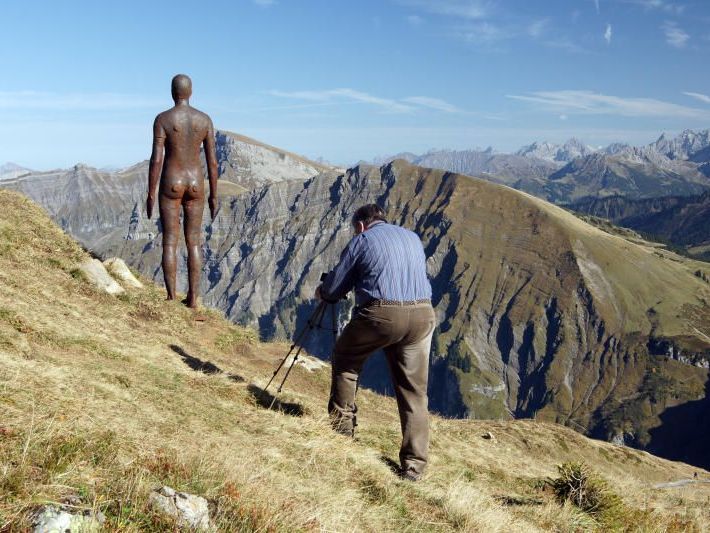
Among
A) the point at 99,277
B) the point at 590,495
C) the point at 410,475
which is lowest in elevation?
the point at 590,495

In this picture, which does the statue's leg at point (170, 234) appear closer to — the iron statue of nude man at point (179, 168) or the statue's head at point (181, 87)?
the iron statue of nude man at point (179, 168)

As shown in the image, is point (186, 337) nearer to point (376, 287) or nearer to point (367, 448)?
point (367, 448)

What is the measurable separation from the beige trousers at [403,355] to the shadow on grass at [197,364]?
438 cm

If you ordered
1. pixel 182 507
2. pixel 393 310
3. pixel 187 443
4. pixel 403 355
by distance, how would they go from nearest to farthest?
pixel 182 507, pixel 187 443, pixel 393 310, pixel 403 355

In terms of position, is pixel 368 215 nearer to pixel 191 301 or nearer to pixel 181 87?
pixel 181 87

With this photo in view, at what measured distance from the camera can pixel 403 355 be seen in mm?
8031

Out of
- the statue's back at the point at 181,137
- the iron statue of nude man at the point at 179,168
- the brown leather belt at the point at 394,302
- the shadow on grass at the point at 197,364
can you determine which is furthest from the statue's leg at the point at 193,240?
the brown leather belt at the point at 394,302

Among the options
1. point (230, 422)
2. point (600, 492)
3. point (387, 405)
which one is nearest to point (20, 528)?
point (230, 422)

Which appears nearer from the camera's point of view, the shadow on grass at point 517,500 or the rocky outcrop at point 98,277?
the shadow on grass at point 517,500

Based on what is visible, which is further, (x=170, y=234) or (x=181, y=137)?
(x=170, y=234)

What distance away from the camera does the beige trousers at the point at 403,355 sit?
306 inches

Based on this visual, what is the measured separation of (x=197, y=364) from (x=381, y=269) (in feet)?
23.5

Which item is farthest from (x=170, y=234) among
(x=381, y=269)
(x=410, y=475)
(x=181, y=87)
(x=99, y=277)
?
(x=410, y=475)

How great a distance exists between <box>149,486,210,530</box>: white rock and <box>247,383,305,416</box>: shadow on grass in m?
5.60
